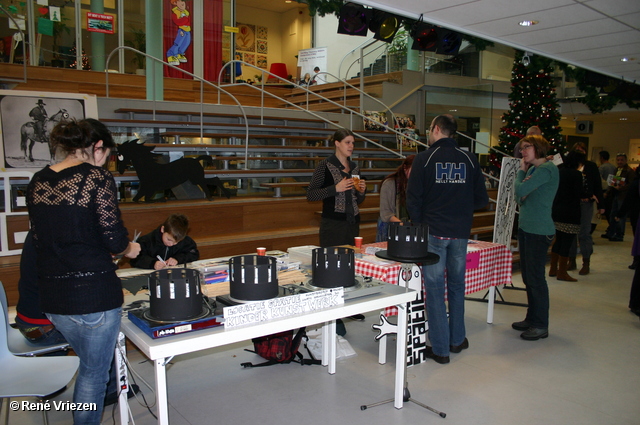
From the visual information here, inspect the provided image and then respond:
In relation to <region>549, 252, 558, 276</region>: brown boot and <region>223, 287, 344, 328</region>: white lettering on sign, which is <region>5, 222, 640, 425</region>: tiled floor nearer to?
<region>223, 287, 344, 328</region>: white lettering on sign

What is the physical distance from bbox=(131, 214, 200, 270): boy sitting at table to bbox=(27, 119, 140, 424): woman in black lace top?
124 centimetres

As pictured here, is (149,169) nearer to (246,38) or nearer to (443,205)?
(443,205)

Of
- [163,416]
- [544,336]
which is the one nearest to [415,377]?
[544,336]

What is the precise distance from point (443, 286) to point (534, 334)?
115cm

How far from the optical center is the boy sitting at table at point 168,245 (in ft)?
10.2

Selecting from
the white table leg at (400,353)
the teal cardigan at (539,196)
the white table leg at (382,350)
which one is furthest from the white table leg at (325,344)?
the teal cardigan at (539,196)

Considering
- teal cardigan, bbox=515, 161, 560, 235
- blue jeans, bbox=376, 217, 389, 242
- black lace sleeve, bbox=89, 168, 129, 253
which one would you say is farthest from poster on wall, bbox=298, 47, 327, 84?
black lace sleeve, bbox=89, 168, 129, 253

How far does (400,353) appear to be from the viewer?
265 centimetres

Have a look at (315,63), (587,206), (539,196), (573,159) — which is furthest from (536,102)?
(315,63)

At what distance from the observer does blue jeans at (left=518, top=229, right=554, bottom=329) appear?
369 centimetres

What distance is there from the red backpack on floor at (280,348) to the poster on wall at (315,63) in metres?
8.57

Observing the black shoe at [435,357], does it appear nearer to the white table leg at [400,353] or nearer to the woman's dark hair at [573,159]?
the white table leg at [400,353]

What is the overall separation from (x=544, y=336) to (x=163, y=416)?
10.5ft

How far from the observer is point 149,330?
1.65 metres
